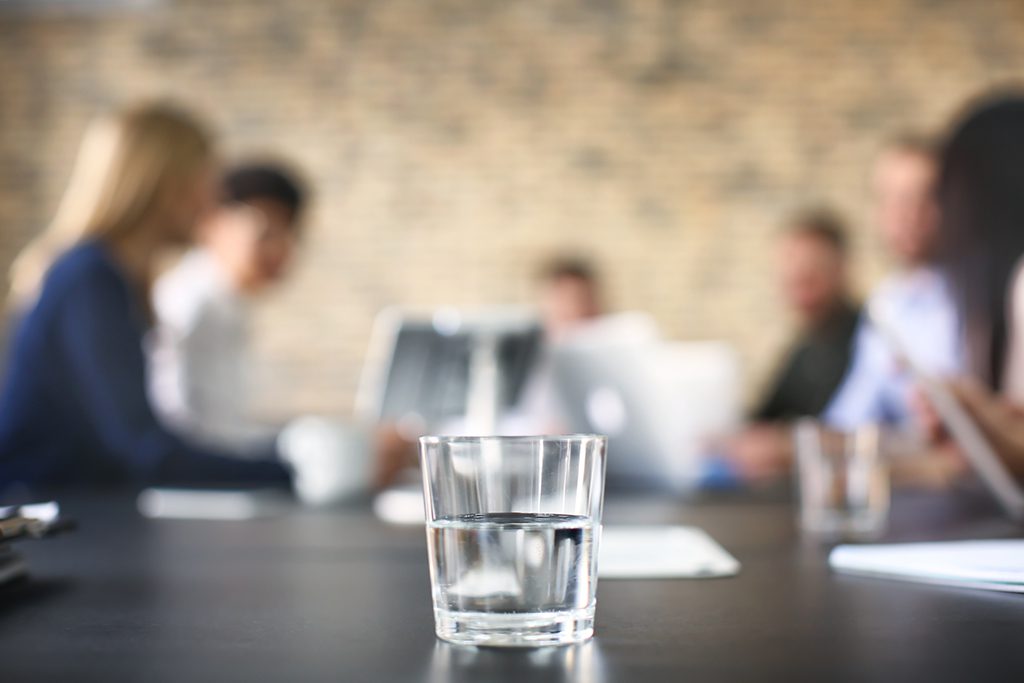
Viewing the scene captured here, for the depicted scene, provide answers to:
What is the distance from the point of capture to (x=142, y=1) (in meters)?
5.37

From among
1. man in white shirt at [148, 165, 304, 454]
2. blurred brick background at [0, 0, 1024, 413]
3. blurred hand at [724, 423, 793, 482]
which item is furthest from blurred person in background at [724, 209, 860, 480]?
man in white shirt at [148, 165, 304, 454]

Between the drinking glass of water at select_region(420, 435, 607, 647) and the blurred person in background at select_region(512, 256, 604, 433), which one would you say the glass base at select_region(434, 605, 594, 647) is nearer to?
the drinking glass of water at select_region(420, 435, 607, 647)

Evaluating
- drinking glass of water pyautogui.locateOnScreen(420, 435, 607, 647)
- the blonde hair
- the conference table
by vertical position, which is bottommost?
the conference table

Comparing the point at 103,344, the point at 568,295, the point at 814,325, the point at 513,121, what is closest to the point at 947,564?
the point at 103,344

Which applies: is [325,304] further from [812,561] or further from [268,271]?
[812,561]

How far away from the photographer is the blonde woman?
2059mm

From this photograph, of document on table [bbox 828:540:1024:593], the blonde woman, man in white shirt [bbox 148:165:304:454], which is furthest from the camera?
man in white shirt [bbox 148:165:304:454]

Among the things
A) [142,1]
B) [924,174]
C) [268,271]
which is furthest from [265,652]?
[142,1]

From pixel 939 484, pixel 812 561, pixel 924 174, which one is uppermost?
pixel 924 174

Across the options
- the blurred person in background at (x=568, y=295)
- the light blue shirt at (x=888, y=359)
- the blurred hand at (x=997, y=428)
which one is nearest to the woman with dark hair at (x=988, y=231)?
the blurred hand at (x=997, y=428)

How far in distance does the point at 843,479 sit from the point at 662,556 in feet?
1.50

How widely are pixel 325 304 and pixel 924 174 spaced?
293 centimetres

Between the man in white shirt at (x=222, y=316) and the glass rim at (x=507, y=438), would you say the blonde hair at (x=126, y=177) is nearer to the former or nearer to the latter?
the man in white shirt at (x=222, y=316)

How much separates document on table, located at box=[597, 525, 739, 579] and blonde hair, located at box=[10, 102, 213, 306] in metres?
1.57
